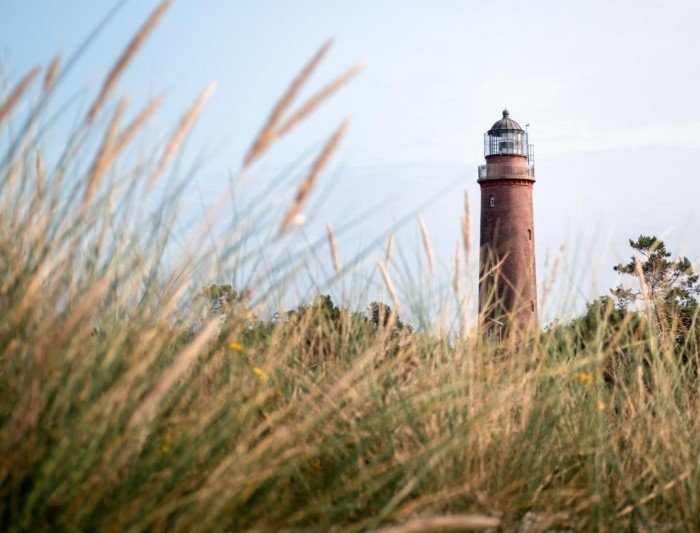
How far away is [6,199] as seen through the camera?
1.91m

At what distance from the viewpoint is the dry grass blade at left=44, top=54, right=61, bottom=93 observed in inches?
64.9

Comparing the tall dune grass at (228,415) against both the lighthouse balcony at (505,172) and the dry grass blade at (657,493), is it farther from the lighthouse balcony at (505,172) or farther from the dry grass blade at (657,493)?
the lighthouse balcony at (505,172)

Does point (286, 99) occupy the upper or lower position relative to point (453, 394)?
upper

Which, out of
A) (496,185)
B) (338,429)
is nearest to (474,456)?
(338,429)

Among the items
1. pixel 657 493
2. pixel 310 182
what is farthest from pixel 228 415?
pixel 657 493

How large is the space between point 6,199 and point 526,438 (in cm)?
156

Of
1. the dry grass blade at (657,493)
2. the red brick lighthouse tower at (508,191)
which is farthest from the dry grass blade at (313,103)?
the red brick lighthouse tower at (508,191)

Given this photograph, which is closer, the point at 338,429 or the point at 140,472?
the point at 140,472

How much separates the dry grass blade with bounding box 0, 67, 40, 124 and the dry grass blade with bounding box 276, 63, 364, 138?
488 millimetres

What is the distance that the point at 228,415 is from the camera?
1612 mm

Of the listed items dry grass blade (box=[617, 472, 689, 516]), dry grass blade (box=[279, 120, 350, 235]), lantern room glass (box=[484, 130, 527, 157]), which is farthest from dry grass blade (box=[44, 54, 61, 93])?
lantern room glass (box=[484, 130, 527, 157])

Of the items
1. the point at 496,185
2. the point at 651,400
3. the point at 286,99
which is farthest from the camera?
the point at 496,185

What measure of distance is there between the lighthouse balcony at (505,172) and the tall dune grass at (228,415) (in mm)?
20696

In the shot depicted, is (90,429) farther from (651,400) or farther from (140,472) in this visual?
(651,400)
